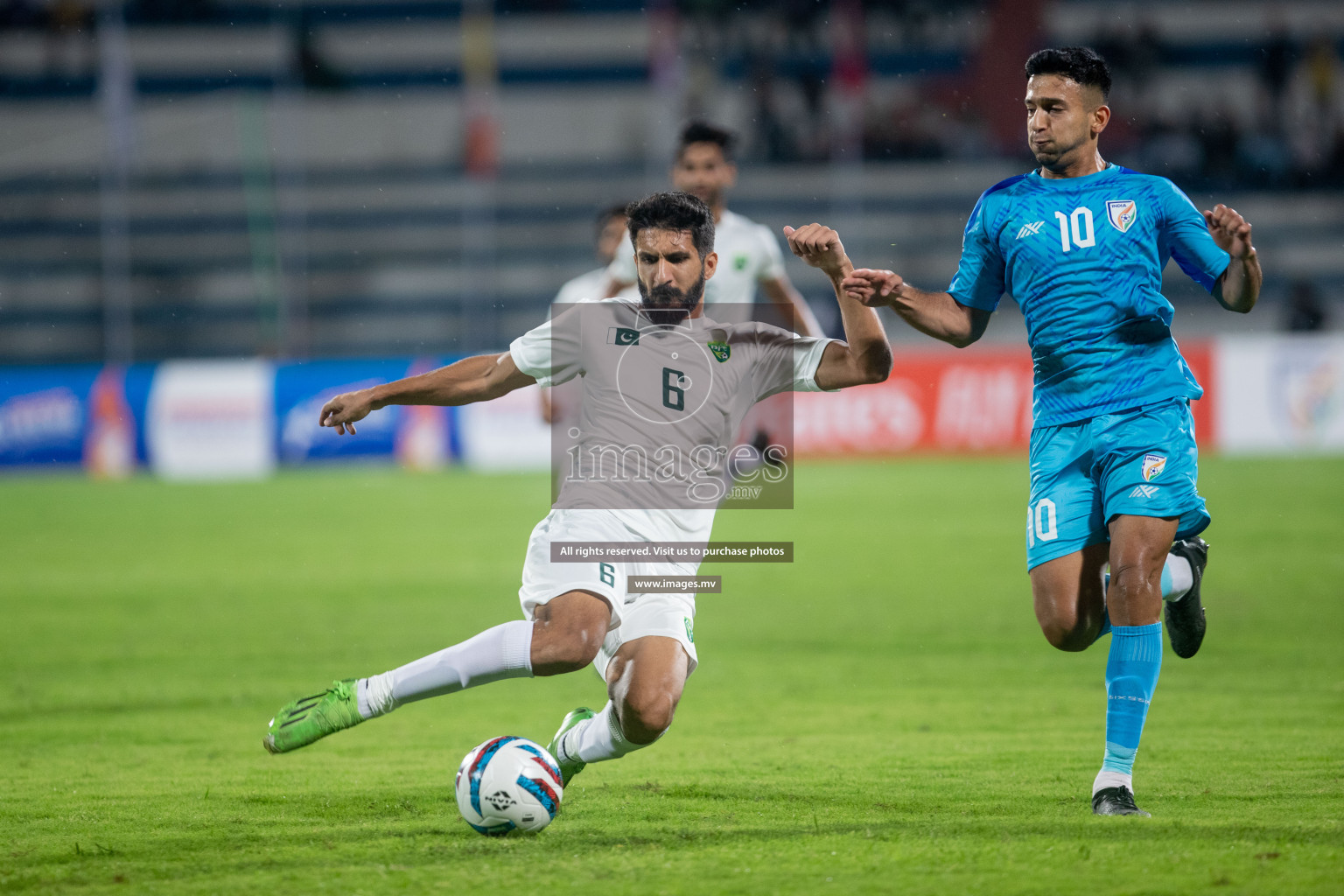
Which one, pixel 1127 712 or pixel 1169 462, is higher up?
pixel 1169 462

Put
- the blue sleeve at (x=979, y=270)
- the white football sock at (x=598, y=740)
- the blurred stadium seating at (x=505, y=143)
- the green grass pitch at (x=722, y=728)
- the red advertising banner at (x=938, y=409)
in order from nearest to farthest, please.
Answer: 1. the green grass pitch at (x=722, y=728)
2. the white football sock at (x=598, y=740)
3. the blue sleeve at (x=979, y=270)
4. the red advertising banner at (x=938, y=409)
5. the blurred stadium seating at (x=505, y=143)

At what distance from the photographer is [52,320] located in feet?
70.7

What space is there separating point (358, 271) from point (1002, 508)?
12631 mm

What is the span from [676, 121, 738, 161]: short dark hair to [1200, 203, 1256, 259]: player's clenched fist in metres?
2.97

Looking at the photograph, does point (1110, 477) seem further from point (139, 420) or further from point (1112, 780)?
point (139, 420)

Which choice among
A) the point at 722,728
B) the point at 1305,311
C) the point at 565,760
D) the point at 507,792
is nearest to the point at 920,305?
the point at 565,760

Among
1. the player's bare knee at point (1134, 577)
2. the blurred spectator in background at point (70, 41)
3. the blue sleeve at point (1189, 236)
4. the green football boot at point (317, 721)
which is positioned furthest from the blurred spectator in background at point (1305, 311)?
the blurred spectator in background at point (70, 41)

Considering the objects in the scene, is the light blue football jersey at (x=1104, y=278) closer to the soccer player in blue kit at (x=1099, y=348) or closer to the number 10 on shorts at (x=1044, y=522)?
the soccer player in blue kit at (x=1099, y=348)

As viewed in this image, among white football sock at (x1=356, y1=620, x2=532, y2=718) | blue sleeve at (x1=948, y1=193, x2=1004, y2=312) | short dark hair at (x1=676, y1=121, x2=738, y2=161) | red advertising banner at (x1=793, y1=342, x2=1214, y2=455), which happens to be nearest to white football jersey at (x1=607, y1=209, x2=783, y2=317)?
short dark hair at (x1=676, y1=121, x2=738, y2=161)

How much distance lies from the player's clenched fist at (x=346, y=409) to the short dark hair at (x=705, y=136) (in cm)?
284

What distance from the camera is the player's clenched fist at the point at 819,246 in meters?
4.40

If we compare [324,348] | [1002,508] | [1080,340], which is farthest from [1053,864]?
[324,348]

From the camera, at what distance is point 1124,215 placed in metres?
4.54

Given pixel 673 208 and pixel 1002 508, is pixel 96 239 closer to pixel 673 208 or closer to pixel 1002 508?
pixel 1002 508
